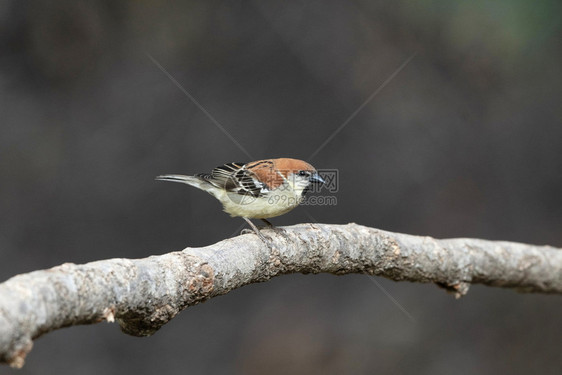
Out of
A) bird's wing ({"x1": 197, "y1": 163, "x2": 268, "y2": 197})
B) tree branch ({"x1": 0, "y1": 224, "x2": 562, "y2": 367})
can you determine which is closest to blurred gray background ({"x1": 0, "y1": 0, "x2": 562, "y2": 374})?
bird's wing ({"x1": 197, "y1": 163, "x2": 268, "y2": 197})

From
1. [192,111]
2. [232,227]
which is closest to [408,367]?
[232,227]

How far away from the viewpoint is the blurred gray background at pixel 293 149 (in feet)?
16.9

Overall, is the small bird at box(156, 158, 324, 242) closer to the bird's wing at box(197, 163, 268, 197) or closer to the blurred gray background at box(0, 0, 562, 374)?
the bird's wing at box(197, 163, 268, 197)

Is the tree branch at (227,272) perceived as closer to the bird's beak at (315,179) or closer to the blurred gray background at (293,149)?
the bird's beak at (315,179)

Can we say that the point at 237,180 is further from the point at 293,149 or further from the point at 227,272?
the point at 293,149

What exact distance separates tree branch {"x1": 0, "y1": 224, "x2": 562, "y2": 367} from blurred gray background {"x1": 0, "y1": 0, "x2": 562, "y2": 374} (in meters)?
1.84

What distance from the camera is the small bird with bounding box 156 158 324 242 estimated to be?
3658mm

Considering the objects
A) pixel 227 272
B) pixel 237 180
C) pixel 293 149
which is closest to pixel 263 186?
pixel 237 180

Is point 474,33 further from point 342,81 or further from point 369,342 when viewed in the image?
point 369,342

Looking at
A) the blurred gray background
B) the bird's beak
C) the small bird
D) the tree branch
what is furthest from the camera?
the blurred gray background

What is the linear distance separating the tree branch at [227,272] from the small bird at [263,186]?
0.31 meters

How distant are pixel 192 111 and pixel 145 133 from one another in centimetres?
56

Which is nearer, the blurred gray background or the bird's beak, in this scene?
the bird's beak

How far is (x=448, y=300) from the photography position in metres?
6.04
